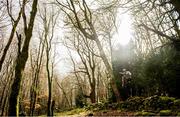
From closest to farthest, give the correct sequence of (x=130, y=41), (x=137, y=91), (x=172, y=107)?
(x=172, y=107) < (x=137, y=91) < (x=130, y=41)

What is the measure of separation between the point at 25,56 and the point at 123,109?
6770 mm

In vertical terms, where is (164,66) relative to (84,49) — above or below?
below

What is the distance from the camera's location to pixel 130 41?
22094mm

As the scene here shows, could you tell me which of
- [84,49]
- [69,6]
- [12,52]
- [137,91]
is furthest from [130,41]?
[12,52]

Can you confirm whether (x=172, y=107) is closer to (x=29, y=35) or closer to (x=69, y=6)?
(x=29, y=35)

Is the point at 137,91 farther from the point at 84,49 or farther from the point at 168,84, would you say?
the point at 84,49

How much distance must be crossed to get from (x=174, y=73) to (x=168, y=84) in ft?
3.12

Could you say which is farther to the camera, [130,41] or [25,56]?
[130,41]

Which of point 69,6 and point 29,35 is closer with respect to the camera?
point 29,35

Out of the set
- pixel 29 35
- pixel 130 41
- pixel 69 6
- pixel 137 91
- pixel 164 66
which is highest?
pixel 69 6

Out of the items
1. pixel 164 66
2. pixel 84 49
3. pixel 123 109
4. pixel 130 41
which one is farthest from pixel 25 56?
pixel 84 49

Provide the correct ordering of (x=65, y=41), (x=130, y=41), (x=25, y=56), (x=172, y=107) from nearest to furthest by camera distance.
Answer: (x=172, y=107), (x=25, y=56), (x=130, y=41), (x=65, y=41)

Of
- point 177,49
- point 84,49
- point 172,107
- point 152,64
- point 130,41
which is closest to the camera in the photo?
point 172,107

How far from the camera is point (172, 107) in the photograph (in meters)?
9.88
